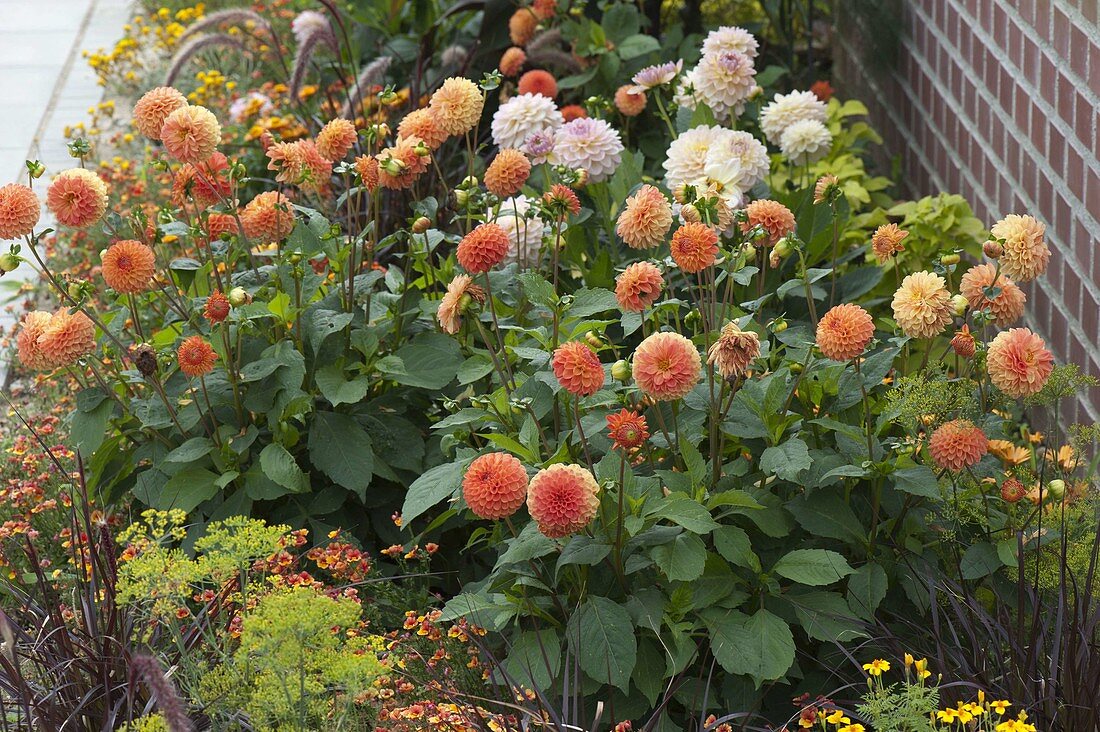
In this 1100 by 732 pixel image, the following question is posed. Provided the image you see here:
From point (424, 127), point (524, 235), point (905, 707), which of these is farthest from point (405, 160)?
point (905, 707)

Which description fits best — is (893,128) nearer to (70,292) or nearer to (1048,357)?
(1048,357)

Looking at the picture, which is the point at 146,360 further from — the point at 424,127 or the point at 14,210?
the point at 424,127

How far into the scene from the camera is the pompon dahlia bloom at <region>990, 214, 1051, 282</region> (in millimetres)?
2094

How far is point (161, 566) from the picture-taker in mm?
1790

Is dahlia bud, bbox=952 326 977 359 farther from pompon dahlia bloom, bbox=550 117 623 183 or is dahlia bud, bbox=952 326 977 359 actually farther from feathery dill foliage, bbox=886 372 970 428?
pompon dahlia bloom, bbox=550 117 623 183

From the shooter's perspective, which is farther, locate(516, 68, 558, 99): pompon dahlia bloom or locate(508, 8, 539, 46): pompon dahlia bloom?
locate(508, 8, 539, 46): pompon dahlia bloom

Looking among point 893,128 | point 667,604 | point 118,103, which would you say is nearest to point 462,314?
point 667,604

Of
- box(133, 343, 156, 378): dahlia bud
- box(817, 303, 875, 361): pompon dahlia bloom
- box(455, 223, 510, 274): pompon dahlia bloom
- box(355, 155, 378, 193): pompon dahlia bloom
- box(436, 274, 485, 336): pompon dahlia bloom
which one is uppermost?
box(355, 155, 378, 193): pompon dahlia bloom

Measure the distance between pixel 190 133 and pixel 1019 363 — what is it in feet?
5.04

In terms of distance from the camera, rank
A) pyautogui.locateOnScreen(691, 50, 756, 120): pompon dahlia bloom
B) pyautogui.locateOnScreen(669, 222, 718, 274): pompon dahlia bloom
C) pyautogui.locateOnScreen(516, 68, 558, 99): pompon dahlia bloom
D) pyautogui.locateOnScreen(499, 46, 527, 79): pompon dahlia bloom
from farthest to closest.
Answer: pyautogui.locateOnScreen(499, 46, 527, 79): pompon dahlia bloom → pyautogui.locateOnScreen(516, 68, 558, 99): pompon dahlia bloom → pyautogui.locateOnScreen(691, 50, 756, 120): pompon dahlia bloom → pyautogui.locateOnScreen(669, 222, 718, 274): pompon dahlia bloom

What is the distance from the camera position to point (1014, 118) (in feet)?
10.1

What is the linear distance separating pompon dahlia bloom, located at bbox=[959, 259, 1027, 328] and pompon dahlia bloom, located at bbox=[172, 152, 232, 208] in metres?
1.45

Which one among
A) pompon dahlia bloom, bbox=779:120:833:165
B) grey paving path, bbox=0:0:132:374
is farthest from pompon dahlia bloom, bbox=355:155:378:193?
grey paving path, bbox=0:0:132:374

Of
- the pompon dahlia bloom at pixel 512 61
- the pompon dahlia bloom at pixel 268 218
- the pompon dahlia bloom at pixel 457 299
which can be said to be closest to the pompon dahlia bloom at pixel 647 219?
the pompon dahlia bloom at pixel 457 299
